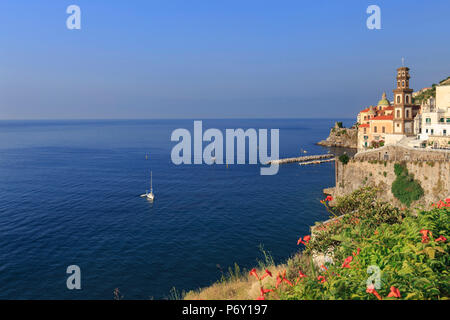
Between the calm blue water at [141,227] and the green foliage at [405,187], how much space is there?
11769 mm

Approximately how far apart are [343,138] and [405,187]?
4120 inches

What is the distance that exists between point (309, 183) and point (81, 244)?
4929 cm

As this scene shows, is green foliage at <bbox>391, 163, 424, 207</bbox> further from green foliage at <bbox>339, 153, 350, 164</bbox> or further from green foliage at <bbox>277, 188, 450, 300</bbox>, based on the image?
green foliage at <bbox>277, 188, 450, 300</bbox>

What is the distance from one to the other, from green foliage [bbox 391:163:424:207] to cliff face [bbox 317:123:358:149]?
94.6 m

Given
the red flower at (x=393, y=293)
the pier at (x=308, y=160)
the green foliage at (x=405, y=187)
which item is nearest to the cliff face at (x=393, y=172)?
the green foliage at (x=405, y=187)

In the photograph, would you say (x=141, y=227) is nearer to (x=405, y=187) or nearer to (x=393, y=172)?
(x=393, y=172)

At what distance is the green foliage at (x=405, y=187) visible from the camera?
40.6 meters

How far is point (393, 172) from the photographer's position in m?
Answer: 43.7

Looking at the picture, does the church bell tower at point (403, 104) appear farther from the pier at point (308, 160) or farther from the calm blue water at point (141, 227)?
the pier at point (308, 160)

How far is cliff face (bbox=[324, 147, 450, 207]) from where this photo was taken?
38175mm

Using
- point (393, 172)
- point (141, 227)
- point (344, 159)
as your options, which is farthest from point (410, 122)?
point (141, 227)
